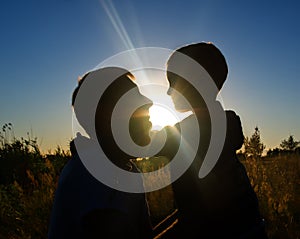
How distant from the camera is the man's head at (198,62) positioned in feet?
7.11

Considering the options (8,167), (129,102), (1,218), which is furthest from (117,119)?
(8,167)

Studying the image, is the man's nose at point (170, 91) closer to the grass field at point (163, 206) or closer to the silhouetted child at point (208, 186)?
the silhouetted child at point (208, 186)

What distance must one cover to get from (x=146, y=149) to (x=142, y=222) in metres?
0.43

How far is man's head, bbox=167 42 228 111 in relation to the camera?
7.11 feet

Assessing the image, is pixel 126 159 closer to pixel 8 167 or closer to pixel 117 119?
pixel 117 119

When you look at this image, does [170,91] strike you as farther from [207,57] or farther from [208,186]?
[208,186]

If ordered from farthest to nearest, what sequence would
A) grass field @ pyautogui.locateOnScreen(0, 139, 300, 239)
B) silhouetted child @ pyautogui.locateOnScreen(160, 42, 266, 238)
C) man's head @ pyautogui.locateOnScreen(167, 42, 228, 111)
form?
grass field @ pyautogui.locateOnScreen(0, 139, 300, 239), man's head @ pyautogui.locateOnScreen(167, 42, 228, 111), silhouetted child @ pyautogui.locateOnScreen(160, 42, 266, 238)

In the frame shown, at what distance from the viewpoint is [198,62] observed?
7.20ft

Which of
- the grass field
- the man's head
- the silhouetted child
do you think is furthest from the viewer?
the grass field

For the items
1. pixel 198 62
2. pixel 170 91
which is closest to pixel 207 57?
pixel 198 62

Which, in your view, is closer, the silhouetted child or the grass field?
the silhouetted child

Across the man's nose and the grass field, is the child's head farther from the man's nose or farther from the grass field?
the grass field

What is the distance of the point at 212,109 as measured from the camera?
2.13 m

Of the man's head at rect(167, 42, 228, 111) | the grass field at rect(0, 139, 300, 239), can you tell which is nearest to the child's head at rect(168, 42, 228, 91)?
the man's head at rect(167, 42, 228, 111)
